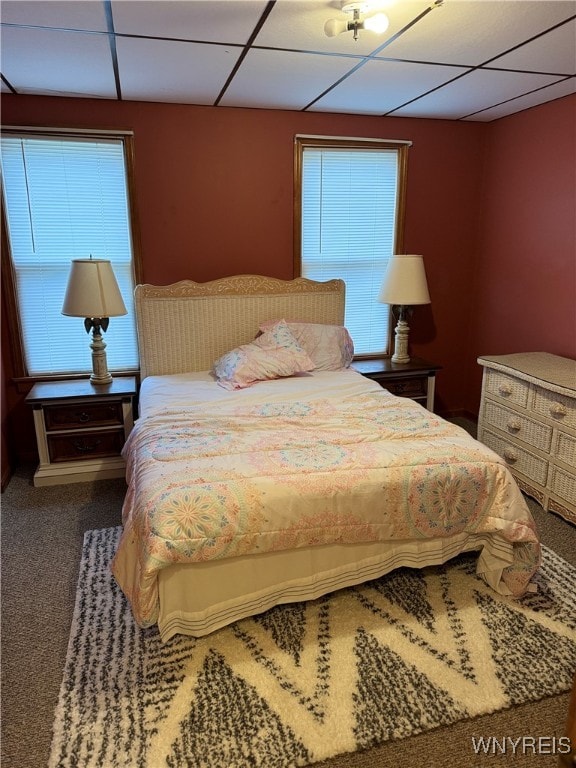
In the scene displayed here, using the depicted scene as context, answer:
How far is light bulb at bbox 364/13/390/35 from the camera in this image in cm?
196

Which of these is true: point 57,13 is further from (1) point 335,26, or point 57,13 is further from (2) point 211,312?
(2) point 211,312

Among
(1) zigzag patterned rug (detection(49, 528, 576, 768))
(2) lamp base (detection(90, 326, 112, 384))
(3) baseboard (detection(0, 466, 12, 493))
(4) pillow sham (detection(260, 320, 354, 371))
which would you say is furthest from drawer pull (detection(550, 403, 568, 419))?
(3) baseboard (detection(0, 466, 12, 493))

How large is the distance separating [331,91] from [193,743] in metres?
3.35

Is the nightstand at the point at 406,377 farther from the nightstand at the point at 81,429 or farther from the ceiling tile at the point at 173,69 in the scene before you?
the ceiling tile at the point at 173,69

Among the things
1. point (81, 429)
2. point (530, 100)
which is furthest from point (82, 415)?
point (530, 100)

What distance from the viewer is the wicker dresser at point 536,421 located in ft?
9.27

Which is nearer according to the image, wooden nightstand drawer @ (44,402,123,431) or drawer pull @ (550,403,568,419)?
drawer pull @ (550,403,568,419)

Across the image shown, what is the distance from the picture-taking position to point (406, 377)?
3.83 meters

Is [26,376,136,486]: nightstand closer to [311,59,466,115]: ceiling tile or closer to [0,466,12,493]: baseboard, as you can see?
[0,466,12,493]: baseboard

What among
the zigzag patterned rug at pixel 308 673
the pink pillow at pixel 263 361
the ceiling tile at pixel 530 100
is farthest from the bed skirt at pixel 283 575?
the ceiling tile at pixel 530 100

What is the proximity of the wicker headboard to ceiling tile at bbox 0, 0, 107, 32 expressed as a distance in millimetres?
1640

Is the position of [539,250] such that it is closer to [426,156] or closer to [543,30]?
[426,156]

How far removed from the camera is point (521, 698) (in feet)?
5.84

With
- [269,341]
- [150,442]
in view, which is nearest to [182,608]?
[150,442]
